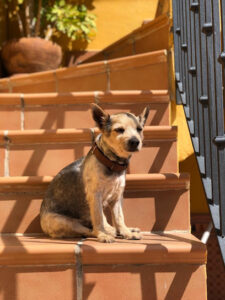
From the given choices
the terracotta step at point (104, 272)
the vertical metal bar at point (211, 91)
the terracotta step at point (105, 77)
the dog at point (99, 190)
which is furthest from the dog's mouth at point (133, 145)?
the terracotta step at point (105, 77)

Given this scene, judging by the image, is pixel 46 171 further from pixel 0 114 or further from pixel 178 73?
pixel 178 73

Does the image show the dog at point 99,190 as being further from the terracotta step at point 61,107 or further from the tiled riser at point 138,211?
the terracotta step at point 61,107

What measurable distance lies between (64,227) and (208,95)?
3.06 ft

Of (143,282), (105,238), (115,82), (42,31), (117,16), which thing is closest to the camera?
(143,282)

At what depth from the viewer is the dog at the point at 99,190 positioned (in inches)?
81.6

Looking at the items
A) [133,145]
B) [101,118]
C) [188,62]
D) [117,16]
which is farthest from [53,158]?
[117,16]

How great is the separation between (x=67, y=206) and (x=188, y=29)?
119 centimetres

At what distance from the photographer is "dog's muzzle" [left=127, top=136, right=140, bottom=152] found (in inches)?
79.4

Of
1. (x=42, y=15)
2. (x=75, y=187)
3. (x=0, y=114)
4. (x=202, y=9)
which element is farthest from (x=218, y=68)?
(x=42, y=15)

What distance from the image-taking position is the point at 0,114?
9.92 ft

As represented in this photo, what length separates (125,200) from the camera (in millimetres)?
2301

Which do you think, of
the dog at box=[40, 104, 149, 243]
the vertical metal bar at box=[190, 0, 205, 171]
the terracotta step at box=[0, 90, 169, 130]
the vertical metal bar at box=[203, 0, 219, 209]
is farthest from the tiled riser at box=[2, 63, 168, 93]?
the vertical metal bar at box=[203, 0, 219, 209]

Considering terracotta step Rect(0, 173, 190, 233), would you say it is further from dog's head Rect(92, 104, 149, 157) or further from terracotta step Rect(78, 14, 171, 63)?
terracotta step Rect(78, 14, 171, 63)

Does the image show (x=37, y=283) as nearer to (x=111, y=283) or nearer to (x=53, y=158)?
(x=111, y=283)
